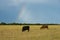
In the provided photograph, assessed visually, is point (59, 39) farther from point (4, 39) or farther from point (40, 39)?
point (4, 39)

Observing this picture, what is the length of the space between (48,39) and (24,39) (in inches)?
65.2

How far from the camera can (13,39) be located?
45.2ft

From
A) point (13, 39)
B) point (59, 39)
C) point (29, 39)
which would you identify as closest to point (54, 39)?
point (59, 39)

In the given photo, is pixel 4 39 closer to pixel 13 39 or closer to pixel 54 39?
pixel 13 39

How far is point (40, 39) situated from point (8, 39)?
6.53 ft

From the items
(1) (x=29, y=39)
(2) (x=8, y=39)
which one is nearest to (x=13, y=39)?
(2) (x=8, y=39)

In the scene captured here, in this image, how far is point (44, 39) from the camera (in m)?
13.8

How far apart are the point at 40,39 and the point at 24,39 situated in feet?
3.79

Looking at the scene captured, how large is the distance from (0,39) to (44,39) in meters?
2.73

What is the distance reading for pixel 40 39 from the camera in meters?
13.9

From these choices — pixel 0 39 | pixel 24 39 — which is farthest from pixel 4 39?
pixel 24 39

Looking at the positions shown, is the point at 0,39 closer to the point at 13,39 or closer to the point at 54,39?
the point at 13,39

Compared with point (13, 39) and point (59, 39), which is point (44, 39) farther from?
point (13, 39)

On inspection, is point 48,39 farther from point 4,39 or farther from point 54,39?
point 4,39
